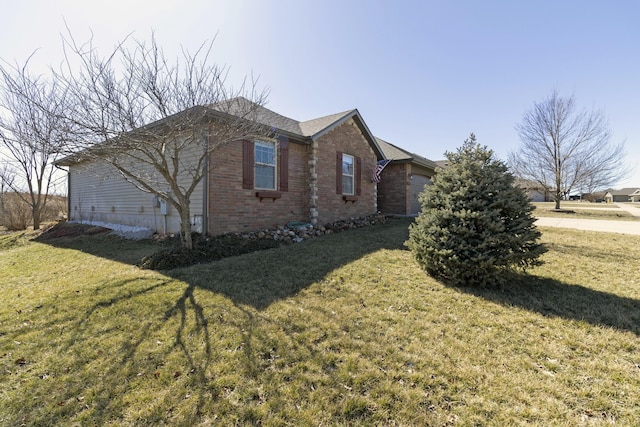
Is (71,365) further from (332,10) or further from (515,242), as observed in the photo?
(332,10)

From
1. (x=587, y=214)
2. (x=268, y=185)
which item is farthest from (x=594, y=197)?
(x=268, y=185)

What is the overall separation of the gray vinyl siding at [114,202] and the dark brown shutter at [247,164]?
1276 mm

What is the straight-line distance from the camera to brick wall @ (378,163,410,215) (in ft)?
47.0

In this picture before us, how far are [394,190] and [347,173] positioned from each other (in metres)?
3.96

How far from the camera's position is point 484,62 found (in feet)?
32.1

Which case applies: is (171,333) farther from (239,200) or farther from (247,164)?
(247,164)

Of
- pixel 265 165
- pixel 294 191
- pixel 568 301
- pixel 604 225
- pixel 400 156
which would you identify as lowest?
pixel 568 301

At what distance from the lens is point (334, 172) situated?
11078mm

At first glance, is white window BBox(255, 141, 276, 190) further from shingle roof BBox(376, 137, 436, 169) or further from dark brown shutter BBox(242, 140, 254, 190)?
shingle roof BBox(376, 137, 436, 169)

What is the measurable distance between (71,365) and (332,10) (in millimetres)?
10442

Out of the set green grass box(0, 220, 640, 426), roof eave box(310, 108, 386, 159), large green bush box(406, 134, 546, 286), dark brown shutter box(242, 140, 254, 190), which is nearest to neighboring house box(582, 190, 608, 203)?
roof eave box(310, 108, 386, 159)

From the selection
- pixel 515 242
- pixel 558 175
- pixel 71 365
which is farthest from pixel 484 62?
pixel 558 175

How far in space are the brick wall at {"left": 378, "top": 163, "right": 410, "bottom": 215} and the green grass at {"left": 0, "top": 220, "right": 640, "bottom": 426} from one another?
31.2ft

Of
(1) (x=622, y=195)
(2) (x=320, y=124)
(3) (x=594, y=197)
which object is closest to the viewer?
(2) (x=320, y=124)
